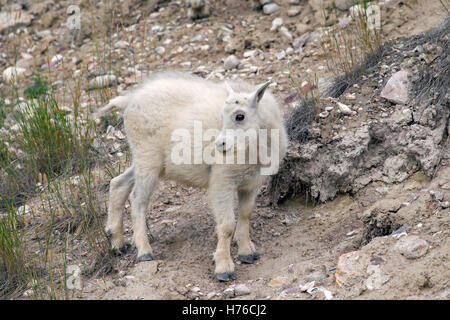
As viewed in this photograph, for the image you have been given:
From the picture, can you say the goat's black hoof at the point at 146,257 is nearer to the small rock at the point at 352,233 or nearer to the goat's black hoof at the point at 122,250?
the goat's black hoof at the point at 122,250

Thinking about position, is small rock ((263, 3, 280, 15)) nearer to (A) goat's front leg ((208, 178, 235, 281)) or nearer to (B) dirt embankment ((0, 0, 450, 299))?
(B) dirt embankment ((0, 0, 450, 299))

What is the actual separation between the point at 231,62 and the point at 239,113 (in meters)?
4.08

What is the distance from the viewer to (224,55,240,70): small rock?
9453mm

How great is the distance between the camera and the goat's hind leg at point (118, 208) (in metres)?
6.63

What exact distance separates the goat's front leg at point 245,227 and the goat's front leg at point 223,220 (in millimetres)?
299

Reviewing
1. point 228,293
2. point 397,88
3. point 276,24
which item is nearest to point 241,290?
point 228,293

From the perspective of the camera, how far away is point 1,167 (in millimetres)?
8031

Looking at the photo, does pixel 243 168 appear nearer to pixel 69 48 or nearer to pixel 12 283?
pixel 12 283

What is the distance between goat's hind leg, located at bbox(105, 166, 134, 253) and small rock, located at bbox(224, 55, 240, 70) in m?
3.33

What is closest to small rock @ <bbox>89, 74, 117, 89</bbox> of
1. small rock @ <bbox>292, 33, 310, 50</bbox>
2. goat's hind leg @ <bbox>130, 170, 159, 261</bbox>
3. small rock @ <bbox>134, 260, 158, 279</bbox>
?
small rock @ <bbox>292, 33, 310, 50</bbox>

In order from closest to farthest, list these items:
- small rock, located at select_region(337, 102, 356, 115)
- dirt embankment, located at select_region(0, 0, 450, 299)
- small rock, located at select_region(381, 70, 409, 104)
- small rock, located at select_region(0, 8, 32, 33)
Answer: dirt embankment, located at select_region(0, 0, 450, 299) → small rock, located at select_region(381, 70, 409, 104) → small rock, located at select_region(337, 102, 356, 115) → small rock, located at select_region(0, 8, 32, 33)

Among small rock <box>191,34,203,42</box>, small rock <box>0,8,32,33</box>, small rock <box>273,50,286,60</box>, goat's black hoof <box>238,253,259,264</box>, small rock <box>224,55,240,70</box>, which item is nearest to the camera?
goat's black hoof <box>238,253,259,264</box>

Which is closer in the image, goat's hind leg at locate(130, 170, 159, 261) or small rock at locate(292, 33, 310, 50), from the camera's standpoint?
goat's hind leg at locate(130, 170, 159, 261)

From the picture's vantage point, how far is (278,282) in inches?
216
